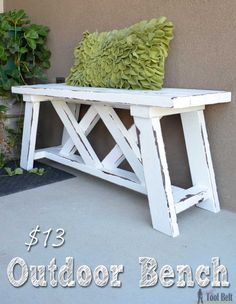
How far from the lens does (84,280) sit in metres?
1.25

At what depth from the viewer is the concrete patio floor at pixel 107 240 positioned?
1.18 meters

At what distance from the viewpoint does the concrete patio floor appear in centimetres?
118

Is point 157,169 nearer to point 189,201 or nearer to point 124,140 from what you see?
point 189,201

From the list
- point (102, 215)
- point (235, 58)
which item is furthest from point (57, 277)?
point (235, 58)

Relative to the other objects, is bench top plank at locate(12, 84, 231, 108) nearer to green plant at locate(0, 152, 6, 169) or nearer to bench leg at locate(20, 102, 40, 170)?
bench leg at locate(20, 102, 40, 170)

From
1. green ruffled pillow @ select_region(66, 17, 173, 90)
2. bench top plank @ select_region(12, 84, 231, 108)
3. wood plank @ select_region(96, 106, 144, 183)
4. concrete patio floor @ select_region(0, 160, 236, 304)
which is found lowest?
concrete patio floor @ select_region(0, 160, 236, 304)

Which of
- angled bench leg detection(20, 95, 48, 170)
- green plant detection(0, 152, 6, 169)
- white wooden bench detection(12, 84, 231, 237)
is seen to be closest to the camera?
white wooden bench detection(12, 84, 231, 237)

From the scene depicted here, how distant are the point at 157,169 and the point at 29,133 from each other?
1.29m

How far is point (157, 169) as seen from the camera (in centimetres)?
156

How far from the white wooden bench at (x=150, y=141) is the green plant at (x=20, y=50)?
0.30m

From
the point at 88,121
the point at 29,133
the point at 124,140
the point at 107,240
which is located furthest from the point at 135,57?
the point at 29,133

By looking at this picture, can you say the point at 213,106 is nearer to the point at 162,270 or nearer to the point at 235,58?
the point at 235,58

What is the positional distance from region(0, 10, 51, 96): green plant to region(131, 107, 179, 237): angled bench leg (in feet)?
4.65

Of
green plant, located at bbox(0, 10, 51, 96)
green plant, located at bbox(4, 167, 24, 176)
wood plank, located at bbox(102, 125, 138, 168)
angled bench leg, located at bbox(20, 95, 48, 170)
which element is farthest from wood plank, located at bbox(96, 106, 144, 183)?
green plant, located at bbox(0, 10, 51, 96)
